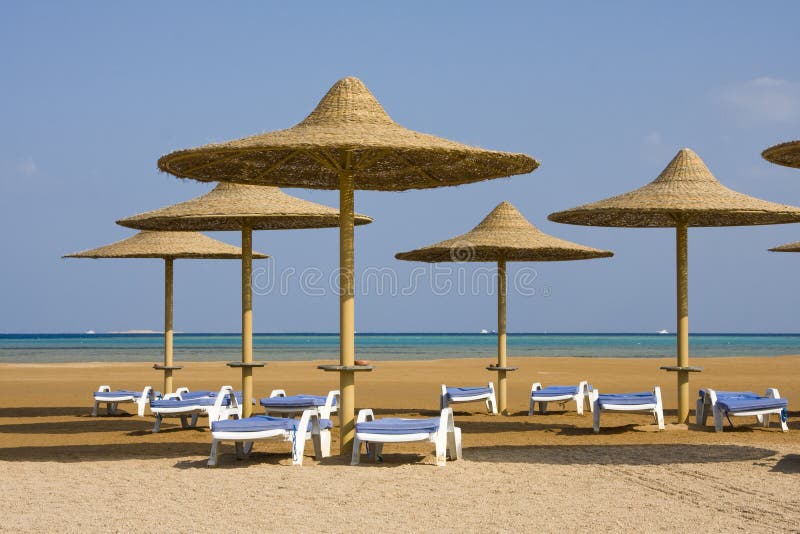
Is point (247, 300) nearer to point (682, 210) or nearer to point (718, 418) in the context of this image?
point (682, 210)

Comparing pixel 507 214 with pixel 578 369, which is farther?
pixel 578 369

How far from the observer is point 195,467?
Result: 25.3 ft

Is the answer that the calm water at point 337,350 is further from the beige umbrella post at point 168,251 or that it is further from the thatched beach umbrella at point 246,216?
the thatched beach umbrella at point 246,216

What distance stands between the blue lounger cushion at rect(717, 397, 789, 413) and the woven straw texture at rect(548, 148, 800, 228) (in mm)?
1872

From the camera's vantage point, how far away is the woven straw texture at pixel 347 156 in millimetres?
7215

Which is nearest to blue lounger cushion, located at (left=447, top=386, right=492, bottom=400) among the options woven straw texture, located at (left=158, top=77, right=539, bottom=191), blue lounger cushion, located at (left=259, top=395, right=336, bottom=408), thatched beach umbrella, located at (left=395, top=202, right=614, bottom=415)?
thatched beach umbrella, located at (left=395, top=202, right=614, bottom=415)

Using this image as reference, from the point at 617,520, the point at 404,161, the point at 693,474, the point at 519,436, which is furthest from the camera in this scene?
the point at 519,436

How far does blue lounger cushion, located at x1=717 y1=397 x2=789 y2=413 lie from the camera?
10117 millimetres

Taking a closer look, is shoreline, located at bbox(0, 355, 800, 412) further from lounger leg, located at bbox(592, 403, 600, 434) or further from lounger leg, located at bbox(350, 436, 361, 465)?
lounger leg, located at bbox(350, 436, 361, 465)

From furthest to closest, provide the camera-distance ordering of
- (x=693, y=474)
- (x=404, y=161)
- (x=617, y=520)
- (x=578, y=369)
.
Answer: (x=578, y=369) < (x=404, y=161) < (x=693, y=474) < (x=617, y=520)

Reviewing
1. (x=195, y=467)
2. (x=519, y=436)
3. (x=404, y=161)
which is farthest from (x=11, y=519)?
(x=519, y=436)

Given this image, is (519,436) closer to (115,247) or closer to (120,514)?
(120,514)

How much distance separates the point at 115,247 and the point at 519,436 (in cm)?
621

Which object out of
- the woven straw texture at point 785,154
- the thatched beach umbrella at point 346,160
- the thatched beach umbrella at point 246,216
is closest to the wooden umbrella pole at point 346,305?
the thatched beach umbrella at point 346,160
